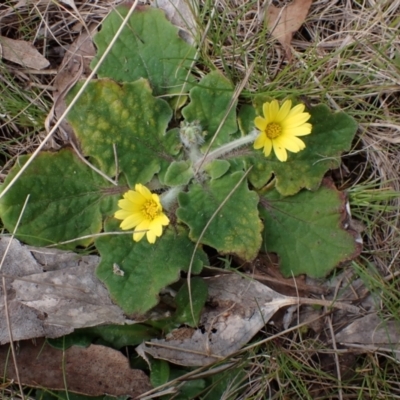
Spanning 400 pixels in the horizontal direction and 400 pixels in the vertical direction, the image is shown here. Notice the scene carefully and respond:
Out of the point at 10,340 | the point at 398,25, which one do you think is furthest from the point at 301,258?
the point at 10,340

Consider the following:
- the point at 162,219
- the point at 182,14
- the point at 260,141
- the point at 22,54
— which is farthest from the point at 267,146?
the point at 22,54

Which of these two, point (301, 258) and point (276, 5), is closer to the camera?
point (301, 258)

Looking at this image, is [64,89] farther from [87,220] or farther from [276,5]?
[276,5]

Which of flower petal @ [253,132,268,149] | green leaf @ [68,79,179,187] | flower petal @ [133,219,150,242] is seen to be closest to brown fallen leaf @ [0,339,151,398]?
flower petal @ [133,219,150,242]

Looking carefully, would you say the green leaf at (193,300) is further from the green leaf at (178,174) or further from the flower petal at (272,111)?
the flower petal at (272,111)

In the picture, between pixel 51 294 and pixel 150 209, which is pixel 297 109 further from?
pixel 51 294

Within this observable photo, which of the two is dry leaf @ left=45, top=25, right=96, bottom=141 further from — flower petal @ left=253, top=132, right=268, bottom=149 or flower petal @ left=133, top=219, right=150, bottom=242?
flower petal @ left=253, top=132, right=268, bottom=149
